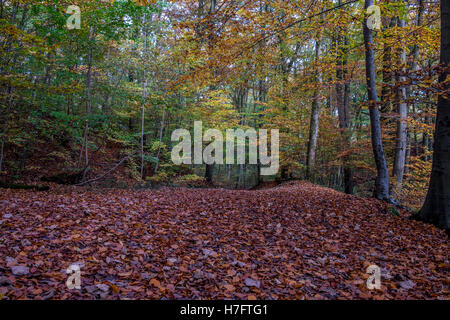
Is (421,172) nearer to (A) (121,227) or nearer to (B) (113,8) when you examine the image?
(A) (121,227)

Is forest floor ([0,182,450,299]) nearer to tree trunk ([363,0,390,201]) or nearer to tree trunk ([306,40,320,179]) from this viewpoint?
tree trunk ([363,0,390,201])

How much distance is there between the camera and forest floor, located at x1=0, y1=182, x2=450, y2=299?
2.63 metres

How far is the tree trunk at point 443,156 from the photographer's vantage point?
4883mm

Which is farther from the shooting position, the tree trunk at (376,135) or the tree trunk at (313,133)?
the tree trunk at (313,133)

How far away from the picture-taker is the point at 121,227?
423 cm

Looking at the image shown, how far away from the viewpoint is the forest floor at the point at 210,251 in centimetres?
263

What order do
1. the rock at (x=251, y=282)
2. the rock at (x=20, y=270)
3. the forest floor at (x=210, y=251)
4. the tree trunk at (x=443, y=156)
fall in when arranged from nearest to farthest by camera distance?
the rock at (x=20, y=270) → the forest floor at (x=210, y=251) → the rock at (x=251, y=282) → the tree trunk at (x=443, y=156)

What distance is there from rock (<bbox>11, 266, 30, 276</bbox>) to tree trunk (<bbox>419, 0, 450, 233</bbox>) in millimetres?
7032

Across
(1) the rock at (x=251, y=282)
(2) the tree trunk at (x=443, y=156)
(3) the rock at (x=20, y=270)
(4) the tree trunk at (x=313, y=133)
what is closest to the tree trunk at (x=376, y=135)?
(2) the tree trunk at (x=443, y=156)

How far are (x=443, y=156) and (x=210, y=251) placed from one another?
5.10 metres

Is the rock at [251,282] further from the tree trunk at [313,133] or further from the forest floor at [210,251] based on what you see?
the tree trunk at [313,133]

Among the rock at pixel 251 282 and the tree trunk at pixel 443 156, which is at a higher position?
the tree trunk at pixel 443 156

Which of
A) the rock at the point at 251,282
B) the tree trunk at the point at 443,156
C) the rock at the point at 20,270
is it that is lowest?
the rock at the point at 251,282

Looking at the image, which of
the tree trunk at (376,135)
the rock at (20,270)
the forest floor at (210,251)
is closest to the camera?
the rock at (20,270)
